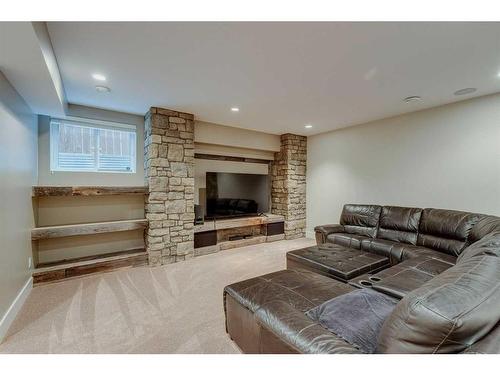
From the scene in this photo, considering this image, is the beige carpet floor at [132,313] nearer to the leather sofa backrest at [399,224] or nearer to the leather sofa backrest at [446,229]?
the leather sofa backrest at [399,224]

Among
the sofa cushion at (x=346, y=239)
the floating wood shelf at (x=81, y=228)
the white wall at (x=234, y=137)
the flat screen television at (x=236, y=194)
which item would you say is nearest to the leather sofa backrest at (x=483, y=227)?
the sofa cushion at (x=346, y=239)

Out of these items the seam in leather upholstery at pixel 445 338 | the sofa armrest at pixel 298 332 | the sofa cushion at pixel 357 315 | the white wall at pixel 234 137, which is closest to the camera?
the seam in leather upholstery at pixel 445 338

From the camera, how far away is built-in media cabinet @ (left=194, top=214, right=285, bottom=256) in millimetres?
4141

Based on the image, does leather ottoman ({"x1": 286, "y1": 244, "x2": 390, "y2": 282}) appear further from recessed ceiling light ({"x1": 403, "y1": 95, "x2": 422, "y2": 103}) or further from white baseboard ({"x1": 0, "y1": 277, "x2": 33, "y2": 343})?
white baseboard ({"x1": 0, "y1": 277, "x2": 33, "y2": 343})

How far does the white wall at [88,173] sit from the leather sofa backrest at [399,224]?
396 cm

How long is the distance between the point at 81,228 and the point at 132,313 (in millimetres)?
1556

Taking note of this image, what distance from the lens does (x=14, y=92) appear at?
2295mm

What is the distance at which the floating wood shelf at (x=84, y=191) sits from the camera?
2971 mm

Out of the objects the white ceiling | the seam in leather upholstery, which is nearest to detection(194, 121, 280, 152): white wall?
the white ceiling

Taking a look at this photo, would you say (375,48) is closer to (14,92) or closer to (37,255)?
(14,92)

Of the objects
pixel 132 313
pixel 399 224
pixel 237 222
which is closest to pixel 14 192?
pixel 132 313

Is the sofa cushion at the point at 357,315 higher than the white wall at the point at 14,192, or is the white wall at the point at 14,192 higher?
the white wall at the point at 14,192

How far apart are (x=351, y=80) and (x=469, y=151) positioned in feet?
6.93

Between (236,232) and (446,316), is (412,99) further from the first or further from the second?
(236,232)
